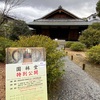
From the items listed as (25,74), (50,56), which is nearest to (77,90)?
(50,56)

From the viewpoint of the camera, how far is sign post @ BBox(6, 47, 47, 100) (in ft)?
8.60

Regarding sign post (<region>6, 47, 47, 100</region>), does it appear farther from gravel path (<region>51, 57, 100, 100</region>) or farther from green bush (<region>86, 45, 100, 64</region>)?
green bush (<region>86, 45, 100, 64</region>)

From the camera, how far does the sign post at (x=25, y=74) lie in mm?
2621

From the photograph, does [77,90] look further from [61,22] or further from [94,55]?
[61,22]

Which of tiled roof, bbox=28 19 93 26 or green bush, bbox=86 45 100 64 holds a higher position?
tiled roof, bbox=28 19 93 26

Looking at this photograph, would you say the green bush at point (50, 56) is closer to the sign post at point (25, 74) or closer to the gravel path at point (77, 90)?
the gravel path at point (77, 90)

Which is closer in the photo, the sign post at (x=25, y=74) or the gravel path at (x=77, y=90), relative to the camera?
the sign post at (x=25, y=74)

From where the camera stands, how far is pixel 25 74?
9.04ft

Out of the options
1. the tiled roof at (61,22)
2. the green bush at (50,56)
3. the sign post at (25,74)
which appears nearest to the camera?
the sign post at (25,74)

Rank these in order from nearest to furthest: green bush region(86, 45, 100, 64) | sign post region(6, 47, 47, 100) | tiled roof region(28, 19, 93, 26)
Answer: sign post region(6, 47, 47, 100) < green bush region(86, 45, 100, 64) < tiled roof region(28, 19, 93, 26)

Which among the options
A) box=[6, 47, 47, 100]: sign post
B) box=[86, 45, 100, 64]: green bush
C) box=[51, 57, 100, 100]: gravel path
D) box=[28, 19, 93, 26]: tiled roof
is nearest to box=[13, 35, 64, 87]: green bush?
box=[51, 57, 100, 100]: gravel path

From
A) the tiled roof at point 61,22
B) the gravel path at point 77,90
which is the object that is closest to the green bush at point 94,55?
the gravel path at point 77,90

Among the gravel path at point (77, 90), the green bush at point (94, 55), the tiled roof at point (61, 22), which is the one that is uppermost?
the tiled roof at point (61, 22)

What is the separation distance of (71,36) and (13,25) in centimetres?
957
